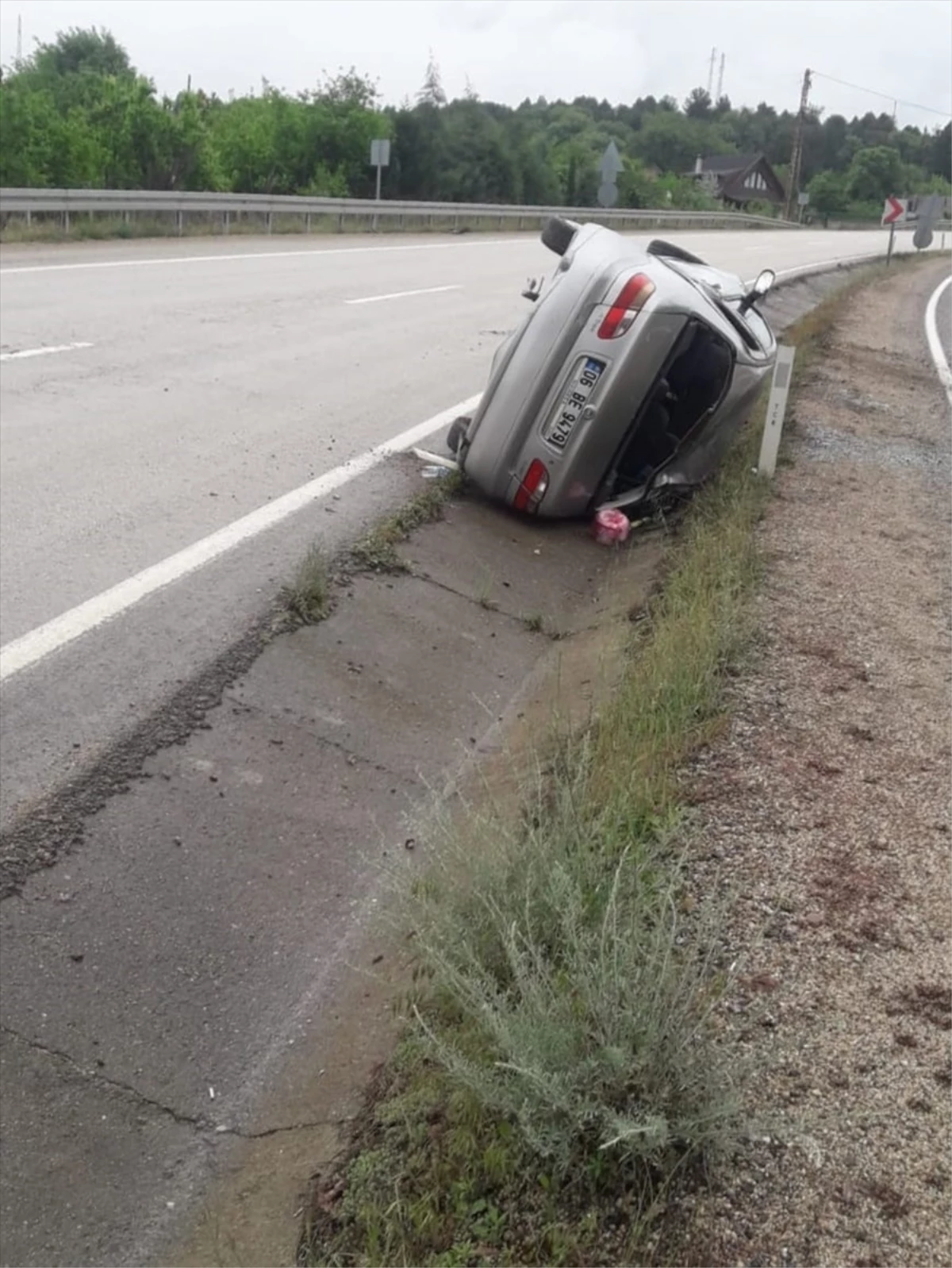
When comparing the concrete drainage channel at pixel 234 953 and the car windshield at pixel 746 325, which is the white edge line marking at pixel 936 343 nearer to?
the car windshield at pixel 746 325

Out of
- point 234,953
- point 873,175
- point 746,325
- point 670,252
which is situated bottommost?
point 234,953

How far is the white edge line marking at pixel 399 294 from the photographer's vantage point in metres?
15.6

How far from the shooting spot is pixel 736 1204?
265 centimetres

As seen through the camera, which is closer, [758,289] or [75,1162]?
[75,1162]

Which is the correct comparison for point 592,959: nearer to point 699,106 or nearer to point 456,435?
point 456,435

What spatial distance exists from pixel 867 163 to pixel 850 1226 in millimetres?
105147

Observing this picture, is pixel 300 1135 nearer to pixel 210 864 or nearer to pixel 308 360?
pixel 210 864

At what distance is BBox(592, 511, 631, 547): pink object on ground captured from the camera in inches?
306

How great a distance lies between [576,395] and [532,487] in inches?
23.4

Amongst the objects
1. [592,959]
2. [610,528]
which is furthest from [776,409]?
[592,959]

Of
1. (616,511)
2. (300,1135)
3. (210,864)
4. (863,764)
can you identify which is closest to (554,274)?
(616,511)

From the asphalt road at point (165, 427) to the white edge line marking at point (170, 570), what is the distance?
52 millimetres

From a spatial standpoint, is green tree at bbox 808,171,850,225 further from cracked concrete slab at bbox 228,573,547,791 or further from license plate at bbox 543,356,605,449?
cracked concrete slab at bbox 228,573,547,791

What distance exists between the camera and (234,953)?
3.91 metres
